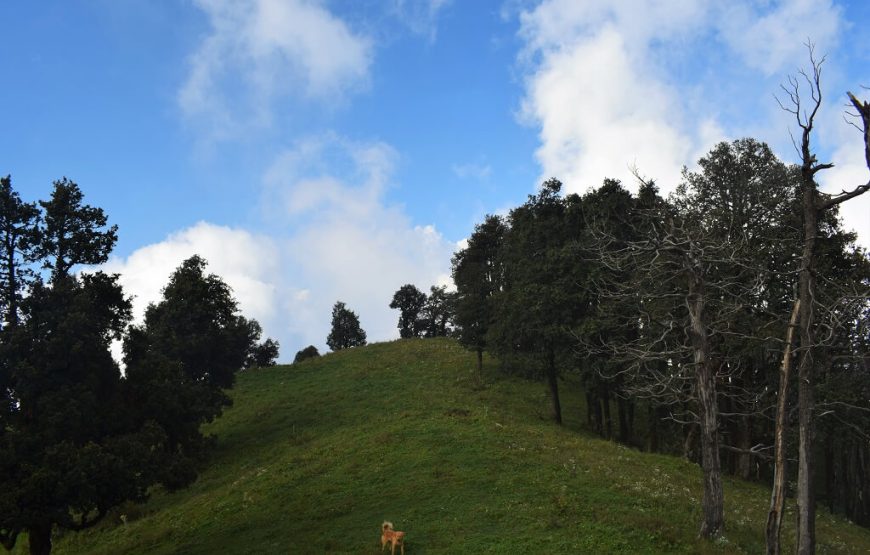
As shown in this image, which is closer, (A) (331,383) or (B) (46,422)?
(B) (46,422)

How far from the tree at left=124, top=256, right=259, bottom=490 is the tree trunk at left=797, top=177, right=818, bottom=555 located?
2419cm

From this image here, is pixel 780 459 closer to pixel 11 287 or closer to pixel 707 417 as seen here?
pixel 707 417

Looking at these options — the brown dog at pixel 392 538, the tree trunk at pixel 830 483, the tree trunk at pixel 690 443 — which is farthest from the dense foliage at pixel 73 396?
the tree trunk at pixel 830 483

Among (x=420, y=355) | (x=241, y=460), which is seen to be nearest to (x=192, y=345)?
(x=241, y=460)

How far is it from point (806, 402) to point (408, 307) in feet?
374

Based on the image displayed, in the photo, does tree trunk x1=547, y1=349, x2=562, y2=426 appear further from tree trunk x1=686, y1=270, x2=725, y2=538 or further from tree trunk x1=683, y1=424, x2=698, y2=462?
tree trunk x1=686, y1=270, x2=725, y2=538

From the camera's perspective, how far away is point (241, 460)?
4003 centimetres

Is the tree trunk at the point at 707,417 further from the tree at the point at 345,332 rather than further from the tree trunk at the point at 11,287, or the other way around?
the tree at the point at 345,332

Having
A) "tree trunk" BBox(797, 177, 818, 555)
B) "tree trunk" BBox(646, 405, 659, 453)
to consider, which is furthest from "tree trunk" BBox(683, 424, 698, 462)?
"tree trunk" BBox(797, 177, 818, 555)

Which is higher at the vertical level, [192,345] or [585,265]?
[585,265]

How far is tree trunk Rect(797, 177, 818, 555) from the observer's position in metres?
13.3

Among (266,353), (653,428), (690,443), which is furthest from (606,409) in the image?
(266,353)

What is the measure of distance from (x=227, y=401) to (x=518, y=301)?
24.1 metres

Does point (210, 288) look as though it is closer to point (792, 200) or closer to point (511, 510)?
point (511, 510)
